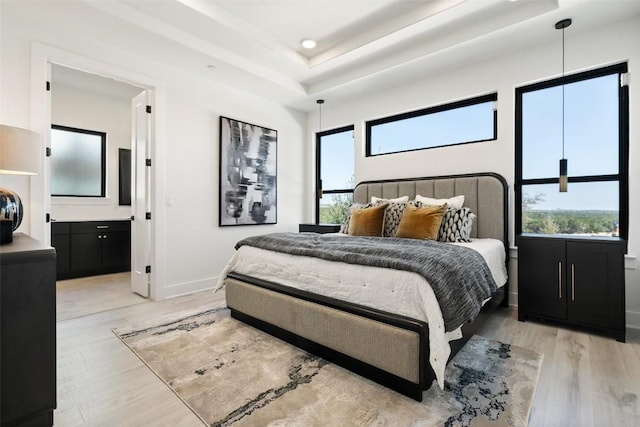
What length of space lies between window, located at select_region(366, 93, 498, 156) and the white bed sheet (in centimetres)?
159

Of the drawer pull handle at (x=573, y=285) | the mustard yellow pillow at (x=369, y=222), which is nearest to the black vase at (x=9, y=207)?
the mustard yellow pillow at (x=369, y=222)

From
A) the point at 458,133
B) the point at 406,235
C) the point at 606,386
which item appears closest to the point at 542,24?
the point at 458,133

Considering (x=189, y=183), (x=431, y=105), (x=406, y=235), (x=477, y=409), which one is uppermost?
(x=431, y=105)

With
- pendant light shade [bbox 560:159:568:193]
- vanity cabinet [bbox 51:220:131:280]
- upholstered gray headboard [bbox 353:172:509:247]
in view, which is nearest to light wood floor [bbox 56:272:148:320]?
vanity cabinet [bbox 51:220:131:280]

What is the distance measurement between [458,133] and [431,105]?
51 cm

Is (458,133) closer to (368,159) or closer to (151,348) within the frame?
(368,159)

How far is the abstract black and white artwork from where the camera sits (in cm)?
421

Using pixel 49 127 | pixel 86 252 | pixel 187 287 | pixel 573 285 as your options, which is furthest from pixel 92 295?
pixel 573 285

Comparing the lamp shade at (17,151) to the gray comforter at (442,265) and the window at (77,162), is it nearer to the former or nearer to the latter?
the gray comforter at (442,265)

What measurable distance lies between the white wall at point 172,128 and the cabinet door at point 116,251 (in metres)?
1.83

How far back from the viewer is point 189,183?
3869mm

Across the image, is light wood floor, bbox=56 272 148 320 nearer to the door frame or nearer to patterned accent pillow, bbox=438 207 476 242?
the door frame

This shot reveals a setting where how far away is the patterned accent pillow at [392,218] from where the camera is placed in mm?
3332

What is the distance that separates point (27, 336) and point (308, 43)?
11.6ft
